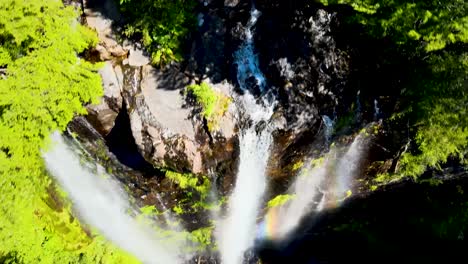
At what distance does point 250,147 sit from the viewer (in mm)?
10094

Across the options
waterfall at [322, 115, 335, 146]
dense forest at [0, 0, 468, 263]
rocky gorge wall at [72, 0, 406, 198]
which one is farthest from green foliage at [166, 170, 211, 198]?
waterfall at [322, 115, 335, 146]

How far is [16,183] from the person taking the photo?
994cm

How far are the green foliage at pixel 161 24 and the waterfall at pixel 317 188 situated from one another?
4.90m

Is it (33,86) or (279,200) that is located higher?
(279,200)

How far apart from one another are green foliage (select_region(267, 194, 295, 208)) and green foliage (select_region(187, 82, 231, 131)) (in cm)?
385

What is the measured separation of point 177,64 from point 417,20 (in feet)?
18.4

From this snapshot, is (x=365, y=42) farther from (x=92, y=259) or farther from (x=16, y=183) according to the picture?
(x=92, y=259)

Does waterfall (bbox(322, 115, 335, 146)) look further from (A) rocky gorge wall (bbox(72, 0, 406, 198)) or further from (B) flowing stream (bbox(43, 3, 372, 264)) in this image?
(A) rocky gorge wall (bbox(72, 0, 406, 198))

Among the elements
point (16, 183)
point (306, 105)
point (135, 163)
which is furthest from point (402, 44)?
point (16, 183)

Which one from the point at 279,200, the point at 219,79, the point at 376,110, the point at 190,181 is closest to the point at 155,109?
the point at 219,79

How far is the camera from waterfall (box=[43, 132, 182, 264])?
37.1 ft

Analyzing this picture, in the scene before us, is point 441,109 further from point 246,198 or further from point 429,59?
point 246,198

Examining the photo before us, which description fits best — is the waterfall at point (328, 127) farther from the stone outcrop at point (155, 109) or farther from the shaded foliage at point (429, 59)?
the stone outcrop at point (155, 109)

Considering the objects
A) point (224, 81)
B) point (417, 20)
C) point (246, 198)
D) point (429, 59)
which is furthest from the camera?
point (246, 198)
